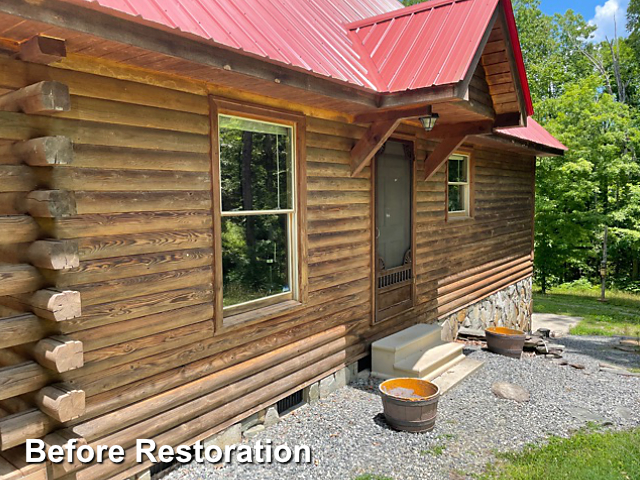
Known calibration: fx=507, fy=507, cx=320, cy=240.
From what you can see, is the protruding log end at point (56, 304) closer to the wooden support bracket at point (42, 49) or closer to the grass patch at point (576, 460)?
the wooden support bracket at point (42, 49)

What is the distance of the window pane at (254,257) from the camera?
4.53 m

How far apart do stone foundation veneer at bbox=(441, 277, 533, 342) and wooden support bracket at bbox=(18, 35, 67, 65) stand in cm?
737

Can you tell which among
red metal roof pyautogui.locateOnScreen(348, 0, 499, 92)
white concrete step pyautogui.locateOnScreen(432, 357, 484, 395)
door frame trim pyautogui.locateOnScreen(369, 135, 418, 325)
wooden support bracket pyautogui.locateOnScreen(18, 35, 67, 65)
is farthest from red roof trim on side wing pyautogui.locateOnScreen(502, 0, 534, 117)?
wooden support bracket pyautogui.locateOnScreen(18, 35, 67, 65)

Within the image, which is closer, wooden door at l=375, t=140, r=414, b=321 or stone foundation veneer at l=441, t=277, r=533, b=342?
wooden door at l=375, t=140, r=414, b=321

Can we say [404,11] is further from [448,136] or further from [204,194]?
[204,194]

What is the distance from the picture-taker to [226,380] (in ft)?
14.5

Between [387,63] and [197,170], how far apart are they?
2.57m

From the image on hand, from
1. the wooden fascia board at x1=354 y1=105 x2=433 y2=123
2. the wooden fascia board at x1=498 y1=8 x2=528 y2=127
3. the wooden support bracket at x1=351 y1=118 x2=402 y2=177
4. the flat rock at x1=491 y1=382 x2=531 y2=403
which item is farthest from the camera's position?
the flat rock at x1=491 y1=382 x2=531 y2=403

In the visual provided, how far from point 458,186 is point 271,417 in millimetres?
6039

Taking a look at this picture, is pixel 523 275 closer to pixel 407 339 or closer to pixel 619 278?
pixel 407 339

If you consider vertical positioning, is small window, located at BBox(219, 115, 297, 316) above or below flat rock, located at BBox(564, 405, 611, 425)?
above

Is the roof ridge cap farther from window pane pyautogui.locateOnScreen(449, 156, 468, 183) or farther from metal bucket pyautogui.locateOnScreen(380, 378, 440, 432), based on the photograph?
metal bucket pyautogui.locateOnScreen(380, 378, 440, 432)

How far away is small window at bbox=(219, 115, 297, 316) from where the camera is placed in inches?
177

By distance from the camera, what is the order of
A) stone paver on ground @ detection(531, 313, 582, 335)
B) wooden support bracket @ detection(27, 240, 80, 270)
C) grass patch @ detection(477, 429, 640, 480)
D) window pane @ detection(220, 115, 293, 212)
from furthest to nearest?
stone paver on ground @ detection(531, 313, 582, 335), window pane @ detection(220, 115, 293, 212), grass patch @ detection(477, 429, 640, 480), wooden support bracket @ detection(27, 240, 80, 270)
